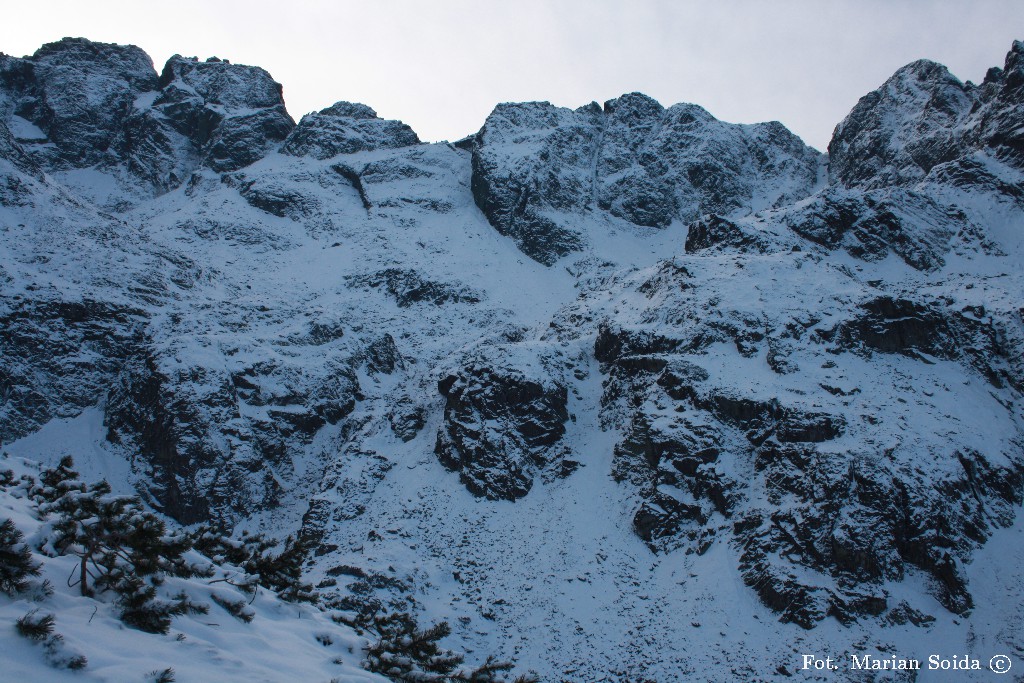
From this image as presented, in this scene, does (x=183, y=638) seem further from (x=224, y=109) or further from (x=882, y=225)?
(x=224, y=109)

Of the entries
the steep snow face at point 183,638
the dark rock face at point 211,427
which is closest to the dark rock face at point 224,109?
the dark rock face at point 211,427

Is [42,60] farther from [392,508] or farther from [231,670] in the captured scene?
[231,670]

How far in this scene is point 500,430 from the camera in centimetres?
3238

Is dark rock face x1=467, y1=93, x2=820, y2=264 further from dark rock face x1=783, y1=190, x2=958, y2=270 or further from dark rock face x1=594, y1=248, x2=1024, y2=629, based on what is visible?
dark rock face x1=594, y1=248, x2=1024, y2=629

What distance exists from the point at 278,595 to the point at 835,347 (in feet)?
97.3

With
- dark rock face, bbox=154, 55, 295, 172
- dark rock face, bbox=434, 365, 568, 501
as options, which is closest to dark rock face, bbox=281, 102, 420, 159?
dark rock face, bbox=154, 55, 295, 172

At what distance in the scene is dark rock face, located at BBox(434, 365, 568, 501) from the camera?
101 ft

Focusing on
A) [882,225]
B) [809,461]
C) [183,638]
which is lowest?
[183,638]

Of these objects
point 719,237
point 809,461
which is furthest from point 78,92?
point 809,461

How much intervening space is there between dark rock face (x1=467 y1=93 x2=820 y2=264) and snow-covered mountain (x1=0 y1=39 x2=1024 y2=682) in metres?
8.84

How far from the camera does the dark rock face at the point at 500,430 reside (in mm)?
30836

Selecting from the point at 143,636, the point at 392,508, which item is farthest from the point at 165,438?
the point at 143,636

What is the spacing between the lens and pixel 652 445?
2841 cm

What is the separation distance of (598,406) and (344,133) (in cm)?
6729
